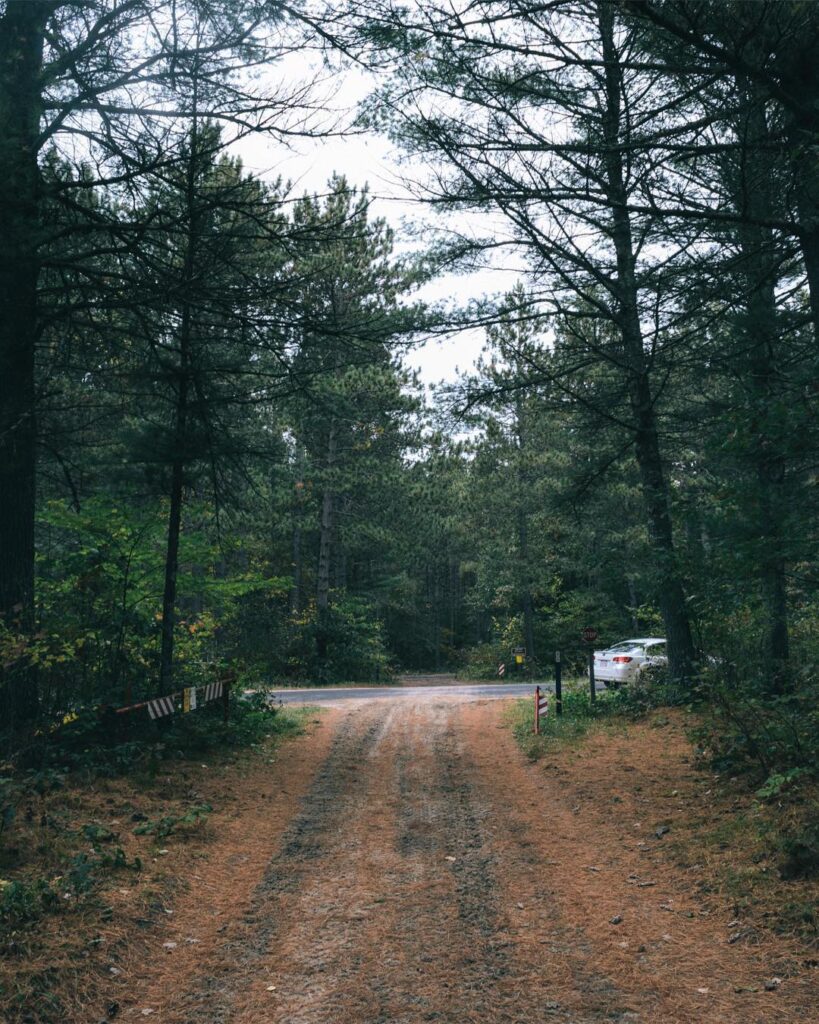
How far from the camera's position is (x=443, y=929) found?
4973 millimetres

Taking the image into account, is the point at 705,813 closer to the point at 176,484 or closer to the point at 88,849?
the point at 88,849

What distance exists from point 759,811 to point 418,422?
21725mm

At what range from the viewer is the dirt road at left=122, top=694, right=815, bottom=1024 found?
4.01 metres

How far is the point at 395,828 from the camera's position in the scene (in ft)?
24.5

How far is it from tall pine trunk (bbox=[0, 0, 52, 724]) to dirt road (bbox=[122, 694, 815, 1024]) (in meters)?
3.45

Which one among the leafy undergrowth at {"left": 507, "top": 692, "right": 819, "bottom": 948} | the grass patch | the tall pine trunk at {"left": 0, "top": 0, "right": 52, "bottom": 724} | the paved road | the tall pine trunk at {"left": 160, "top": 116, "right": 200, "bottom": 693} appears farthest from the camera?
the paved road

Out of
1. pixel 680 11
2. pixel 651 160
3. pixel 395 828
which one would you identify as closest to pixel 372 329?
pixel 651 160

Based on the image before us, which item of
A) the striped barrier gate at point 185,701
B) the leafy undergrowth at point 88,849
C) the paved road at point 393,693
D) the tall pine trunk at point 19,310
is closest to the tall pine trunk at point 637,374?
the paved road at point 393,693

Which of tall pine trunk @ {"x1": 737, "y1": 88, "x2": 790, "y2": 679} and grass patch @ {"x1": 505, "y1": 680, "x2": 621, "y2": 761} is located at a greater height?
tall pine trunk @ {"x1": 737, "y1": 88, "x2": 790, "y2": 679}

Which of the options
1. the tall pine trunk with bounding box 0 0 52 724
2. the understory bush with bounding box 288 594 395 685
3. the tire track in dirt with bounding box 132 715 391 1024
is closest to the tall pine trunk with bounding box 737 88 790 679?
the tire track in dirt with bounding box 132 715 391 1024

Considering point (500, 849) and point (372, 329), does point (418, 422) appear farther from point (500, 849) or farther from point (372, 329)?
point (500, 849)

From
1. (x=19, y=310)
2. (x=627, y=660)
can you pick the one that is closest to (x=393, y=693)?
(x=627, y=660)

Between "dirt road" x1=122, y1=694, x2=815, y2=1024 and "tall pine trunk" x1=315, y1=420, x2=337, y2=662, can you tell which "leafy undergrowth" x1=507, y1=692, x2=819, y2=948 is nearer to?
"dirt road" x1=122, y1=694, x2=815, y2=1024

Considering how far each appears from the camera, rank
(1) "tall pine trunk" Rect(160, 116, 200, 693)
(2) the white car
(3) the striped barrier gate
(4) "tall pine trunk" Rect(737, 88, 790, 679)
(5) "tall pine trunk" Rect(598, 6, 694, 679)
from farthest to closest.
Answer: (2) the white car
(1) "tall pine trunk" Rect(160, 116, 200, 693)
(3) the striped barrier gate
(5) "tall pine trunk" Rect(598, 6, 694, 679)
(4) "tall pine trunk" Rect(737, 88, 790, 679)
